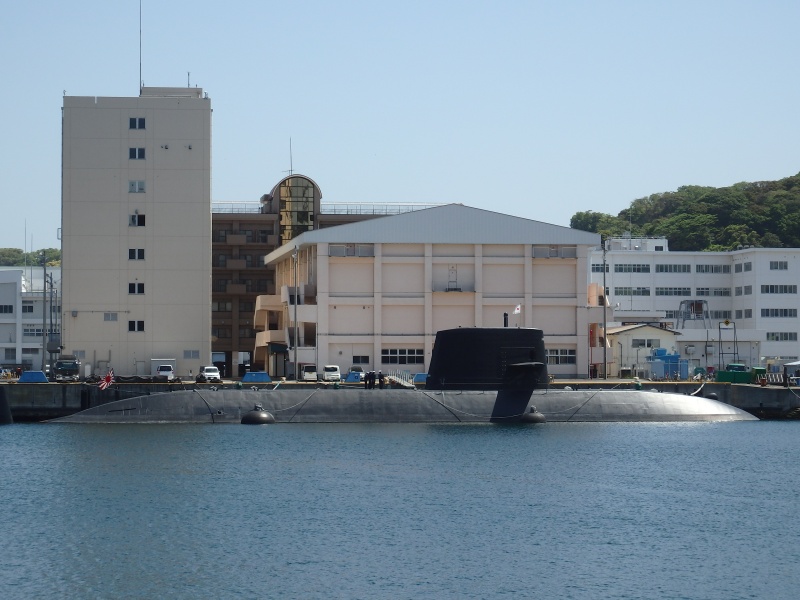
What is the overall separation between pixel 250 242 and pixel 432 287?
24518 mm

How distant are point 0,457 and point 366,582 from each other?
22.7 meters

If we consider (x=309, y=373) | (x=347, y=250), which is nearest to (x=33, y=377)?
(x=309, y=373)

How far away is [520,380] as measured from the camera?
48344 mm

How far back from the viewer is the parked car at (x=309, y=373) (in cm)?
6338

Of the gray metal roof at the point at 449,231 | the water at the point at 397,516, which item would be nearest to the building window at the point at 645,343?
the gray metal roof at the point at 449,231

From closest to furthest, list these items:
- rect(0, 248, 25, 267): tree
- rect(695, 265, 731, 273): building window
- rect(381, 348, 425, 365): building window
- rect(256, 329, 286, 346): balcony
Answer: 1. rect(381, 348, 425, 365): building window
2. rect(256, 329, 286, 346): balcony
3. rect(695, 265, 731, 273): building window
4. rect(0, 248, 25, 267): tree

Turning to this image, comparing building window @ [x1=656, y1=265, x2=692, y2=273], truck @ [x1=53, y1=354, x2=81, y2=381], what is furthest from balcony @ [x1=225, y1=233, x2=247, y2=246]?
building window @ [x1=656, y1=265, x2=692, y2=273]

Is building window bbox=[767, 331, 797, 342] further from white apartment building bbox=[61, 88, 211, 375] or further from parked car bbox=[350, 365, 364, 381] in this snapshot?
white apartment building bbox=[61, 88, 211, 375]

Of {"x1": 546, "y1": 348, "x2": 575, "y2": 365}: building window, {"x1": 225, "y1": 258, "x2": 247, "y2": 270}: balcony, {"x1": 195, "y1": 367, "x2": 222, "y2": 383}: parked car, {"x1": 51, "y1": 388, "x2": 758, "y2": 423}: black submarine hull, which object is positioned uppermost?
{"x1": 225, "y1": 258, "x2": 247, "y2": 270}: balcony

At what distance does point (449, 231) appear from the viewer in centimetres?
6788

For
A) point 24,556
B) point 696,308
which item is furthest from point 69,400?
point 696,308

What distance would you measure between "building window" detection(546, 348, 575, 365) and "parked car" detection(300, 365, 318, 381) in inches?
560

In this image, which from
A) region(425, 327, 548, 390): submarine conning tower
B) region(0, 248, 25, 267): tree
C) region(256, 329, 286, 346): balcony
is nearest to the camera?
region(425, 327, 548, 390): submarine conning tower

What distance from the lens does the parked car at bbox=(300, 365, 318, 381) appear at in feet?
208
